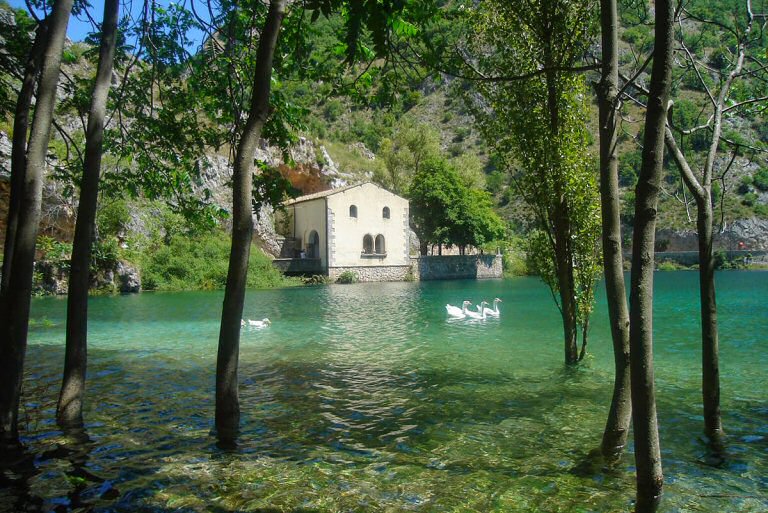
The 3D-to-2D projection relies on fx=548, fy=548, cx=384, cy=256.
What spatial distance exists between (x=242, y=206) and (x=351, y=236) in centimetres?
4758

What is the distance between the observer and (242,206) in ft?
19.9

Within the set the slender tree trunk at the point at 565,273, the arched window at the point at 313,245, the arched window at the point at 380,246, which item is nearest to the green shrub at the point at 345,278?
the arched window at the point at 313,245

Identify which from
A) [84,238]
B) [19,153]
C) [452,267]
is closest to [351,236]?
[452,267]

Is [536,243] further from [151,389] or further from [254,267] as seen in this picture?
[254,267]

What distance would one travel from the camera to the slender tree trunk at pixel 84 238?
Result: 640 centimetres

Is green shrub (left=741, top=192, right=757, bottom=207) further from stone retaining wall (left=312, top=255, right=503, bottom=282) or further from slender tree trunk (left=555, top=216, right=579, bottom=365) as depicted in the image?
slender tree trunk (left=555, top=216, right=579, bottom=365)

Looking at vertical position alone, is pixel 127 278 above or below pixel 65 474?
above

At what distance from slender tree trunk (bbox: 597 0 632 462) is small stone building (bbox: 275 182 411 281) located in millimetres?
46749

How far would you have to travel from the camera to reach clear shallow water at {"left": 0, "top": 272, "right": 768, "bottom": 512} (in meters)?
5.12

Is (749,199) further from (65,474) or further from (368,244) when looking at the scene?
(65,474)

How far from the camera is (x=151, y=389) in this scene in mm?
9984

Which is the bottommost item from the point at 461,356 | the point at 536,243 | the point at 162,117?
the point at 461,356

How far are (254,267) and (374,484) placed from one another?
43392 mm

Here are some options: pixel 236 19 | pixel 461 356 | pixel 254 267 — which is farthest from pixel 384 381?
pixel 254 267
